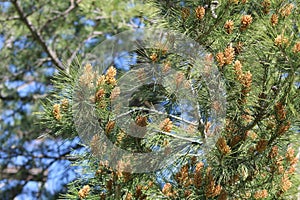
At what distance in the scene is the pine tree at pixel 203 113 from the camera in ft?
4.44

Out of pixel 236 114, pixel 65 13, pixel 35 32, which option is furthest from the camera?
pixel 65 13

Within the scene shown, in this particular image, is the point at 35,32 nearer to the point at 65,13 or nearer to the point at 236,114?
the point at 65,13

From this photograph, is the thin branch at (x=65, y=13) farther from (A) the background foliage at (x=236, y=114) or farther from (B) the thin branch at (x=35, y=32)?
(A) the background foliage at (x=236, y=114)

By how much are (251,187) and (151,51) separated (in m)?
0.43

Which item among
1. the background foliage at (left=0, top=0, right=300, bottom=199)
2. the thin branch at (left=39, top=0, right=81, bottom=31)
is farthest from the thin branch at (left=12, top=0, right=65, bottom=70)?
the background foliage at (left=0, top=0, right=300, bottom=199)

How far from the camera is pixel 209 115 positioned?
4.78ft

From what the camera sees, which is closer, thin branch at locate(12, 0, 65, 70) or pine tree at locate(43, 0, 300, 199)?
pine tree at locate(43, 0, 300, 199)

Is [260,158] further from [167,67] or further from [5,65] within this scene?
[5,65]

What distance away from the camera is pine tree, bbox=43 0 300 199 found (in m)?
1.35

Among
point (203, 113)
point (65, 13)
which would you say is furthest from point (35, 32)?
point (203, 113)

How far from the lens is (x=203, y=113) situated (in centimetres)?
148

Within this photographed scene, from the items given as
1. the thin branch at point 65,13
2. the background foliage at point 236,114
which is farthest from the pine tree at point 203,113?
the thin branch at point 65,13

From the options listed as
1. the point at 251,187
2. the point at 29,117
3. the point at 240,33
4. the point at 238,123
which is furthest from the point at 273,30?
the point at 29,117

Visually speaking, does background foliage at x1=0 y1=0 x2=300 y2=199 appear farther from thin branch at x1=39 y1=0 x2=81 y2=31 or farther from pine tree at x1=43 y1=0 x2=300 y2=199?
thin branch at x1=39 y1=0 x2=81 y2=31
